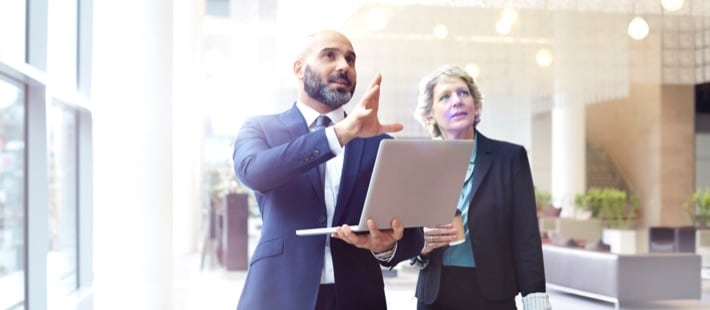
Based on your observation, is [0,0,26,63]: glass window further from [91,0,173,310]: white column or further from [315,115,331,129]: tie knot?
[315,115,331,129]: tie knot

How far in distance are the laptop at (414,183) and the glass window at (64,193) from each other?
5719mm

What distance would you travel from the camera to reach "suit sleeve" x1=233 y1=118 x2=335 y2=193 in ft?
6.75

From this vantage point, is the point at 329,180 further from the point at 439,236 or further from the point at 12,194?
the point at 12,194

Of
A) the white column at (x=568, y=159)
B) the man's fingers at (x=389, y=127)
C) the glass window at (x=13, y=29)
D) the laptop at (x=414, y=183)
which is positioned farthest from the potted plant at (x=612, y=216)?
the man's fingers at (x=389, y=127)

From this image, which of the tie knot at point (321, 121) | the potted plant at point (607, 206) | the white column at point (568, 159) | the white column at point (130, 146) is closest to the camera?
the tie knot at point (321, 121)

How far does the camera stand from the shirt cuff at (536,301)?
2.79 m

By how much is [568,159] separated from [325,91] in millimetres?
19719

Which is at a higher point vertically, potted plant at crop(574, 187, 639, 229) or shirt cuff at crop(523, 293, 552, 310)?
shirt cuff at crop(523, 293, 552, 310)

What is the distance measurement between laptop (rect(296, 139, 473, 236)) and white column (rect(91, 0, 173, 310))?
14.0 ft

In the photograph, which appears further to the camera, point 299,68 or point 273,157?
point 299,68

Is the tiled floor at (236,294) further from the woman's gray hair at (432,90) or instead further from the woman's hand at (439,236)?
the woman's hand at (439,236)

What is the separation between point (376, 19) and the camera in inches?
582

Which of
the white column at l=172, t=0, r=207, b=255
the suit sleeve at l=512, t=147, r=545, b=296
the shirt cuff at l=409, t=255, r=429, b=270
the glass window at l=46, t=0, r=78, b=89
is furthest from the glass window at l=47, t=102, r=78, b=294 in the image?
the white column at l=172, t=0, r=207, b=255

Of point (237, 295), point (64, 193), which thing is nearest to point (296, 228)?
point (64, 193)
